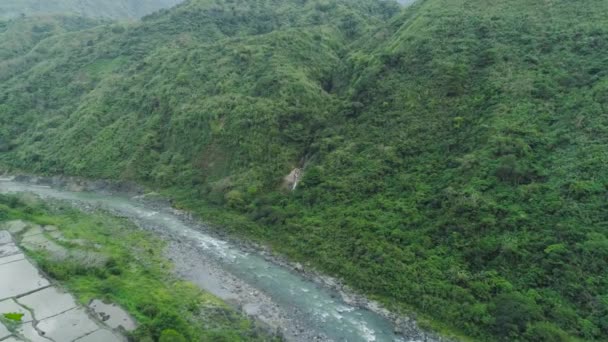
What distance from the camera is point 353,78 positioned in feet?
191

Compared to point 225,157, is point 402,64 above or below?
above

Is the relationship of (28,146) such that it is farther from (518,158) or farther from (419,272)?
(518,158)

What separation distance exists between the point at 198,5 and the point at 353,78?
58208 mm

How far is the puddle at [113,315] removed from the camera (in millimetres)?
24194

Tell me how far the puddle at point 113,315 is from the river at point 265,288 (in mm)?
7036

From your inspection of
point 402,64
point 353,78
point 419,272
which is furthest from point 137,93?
point 419,272

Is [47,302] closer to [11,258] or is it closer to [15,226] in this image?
[11,258]

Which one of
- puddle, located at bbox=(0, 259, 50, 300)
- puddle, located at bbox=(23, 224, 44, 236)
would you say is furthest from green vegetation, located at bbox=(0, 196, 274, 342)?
puddle, located at bbox=(23, 224, 44, 236)

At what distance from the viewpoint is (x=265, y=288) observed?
3189 centimetres

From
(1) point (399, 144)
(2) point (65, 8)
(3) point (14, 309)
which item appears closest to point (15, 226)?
(3) point (14, 309)

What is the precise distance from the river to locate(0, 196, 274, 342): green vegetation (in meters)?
1.48

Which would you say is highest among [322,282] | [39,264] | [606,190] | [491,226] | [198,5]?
[198,5]

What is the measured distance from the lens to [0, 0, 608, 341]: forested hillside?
2834 cm

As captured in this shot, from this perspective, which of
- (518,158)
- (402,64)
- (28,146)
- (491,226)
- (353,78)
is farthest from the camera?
(28,146)
